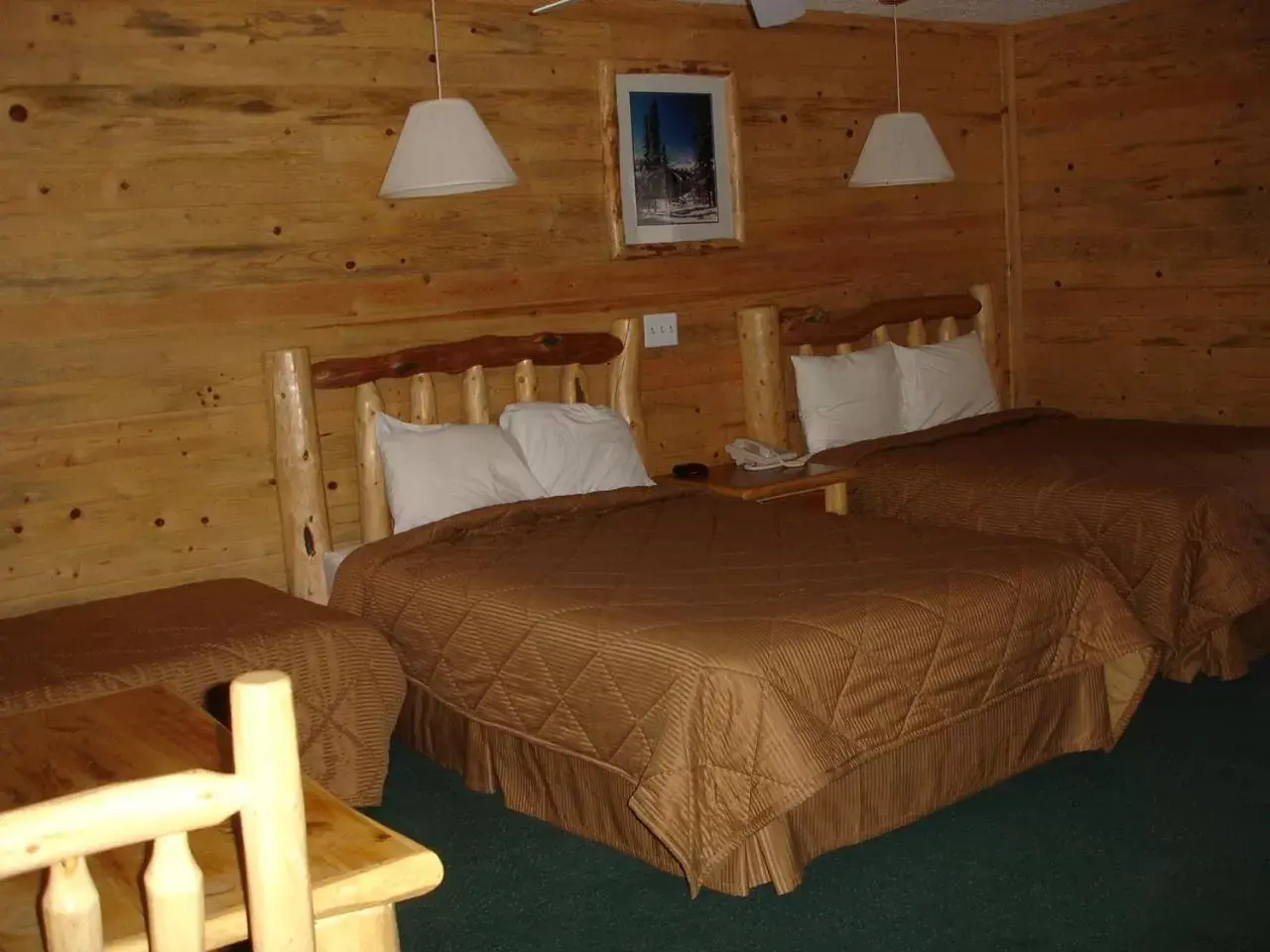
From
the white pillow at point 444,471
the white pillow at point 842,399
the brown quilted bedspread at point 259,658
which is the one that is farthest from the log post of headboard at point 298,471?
the white pillow at point 842,399

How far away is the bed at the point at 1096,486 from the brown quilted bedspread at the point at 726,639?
430mm

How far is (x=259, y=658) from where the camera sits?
9.59 ft

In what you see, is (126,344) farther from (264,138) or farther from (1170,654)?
(1170,654)

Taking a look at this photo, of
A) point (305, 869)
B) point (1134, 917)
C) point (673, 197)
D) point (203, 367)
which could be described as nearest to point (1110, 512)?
point (1134, 917)

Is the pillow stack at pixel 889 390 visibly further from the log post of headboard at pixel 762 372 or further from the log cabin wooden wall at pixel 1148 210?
the log cabin wooden wall at pixel 1148 210

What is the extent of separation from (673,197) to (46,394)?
2074 mm

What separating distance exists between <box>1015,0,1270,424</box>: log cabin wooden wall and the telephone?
1509mm

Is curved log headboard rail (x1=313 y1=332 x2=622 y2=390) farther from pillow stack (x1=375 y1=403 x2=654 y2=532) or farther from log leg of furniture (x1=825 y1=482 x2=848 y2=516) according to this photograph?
log leg of furniture (x1=825 y1=482 x2=848 y2=516)

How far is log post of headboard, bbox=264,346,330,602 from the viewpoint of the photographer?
3.68 m

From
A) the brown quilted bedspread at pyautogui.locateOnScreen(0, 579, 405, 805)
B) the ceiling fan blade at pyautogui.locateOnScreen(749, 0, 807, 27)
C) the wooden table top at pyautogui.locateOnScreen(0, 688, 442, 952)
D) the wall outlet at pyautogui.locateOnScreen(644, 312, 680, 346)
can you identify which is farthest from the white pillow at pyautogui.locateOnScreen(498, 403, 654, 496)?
the wooden table top at pyautogui.locateOnScreen(0, 688, 442, 952)

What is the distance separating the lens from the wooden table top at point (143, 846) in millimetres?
1272

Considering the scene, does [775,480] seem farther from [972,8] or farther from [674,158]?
[972,8]

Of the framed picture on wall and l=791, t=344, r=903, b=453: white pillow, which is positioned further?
l=791, t=344, r=903, b=453: white pillow

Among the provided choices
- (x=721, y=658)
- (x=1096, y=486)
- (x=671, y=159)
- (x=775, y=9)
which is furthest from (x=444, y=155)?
(x=1096, y=486)
